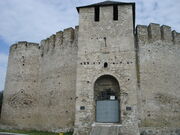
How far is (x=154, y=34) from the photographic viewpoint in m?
13.3

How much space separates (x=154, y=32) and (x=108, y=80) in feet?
14.9

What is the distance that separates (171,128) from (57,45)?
30.5 feet

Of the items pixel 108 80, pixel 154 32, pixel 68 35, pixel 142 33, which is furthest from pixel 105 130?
pixel 68 35

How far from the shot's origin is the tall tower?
35.5 ft

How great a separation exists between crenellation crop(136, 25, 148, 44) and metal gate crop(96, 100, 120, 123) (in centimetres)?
434

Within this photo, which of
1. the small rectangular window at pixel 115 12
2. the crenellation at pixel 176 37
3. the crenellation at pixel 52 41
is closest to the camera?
the small rectangular window at pixel 115 12

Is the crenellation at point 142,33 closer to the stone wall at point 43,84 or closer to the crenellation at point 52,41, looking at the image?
the stone wall at point 43,84

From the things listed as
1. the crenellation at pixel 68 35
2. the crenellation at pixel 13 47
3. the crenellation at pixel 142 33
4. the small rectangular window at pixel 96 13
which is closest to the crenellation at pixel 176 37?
the crenellation at pixel 142 33

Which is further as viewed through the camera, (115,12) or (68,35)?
(68,35)

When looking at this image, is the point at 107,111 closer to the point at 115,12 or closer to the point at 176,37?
the point at 115,12

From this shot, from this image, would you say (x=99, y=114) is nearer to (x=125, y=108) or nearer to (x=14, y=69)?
(x=125, y=108)

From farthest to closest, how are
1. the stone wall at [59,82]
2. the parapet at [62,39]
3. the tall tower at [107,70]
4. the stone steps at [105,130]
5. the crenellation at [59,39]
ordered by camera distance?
the crenellation at [59,39] < the parapet at [62,39] < the stone wall at [59,82] < the tall tower at [107,70] < the stone steps at [105,130]

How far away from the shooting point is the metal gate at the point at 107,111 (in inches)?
438

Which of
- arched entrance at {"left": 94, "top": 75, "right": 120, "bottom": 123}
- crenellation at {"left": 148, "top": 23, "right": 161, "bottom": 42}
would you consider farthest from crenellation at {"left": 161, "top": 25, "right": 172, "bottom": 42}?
arched entrance at {"left": 94, "top": 75, "right": 120, "bottom": 123}
